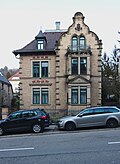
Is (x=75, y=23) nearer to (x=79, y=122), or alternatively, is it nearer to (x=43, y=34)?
(x=43, y=34)

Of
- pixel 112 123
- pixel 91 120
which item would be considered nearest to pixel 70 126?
pixel 91 120

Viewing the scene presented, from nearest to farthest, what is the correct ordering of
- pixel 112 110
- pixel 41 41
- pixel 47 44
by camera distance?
pixel 112 110 → pixel 41 41 → pixel 47 44

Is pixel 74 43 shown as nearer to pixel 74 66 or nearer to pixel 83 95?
pixel 74 66

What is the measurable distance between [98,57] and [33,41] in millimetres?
8627

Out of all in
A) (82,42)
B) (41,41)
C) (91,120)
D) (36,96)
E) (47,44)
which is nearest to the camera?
(91,120)

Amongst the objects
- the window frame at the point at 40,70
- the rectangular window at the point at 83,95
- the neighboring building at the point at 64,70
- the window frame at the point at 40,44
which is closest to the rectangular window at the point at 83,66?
the neighboring building at the point at 64,70

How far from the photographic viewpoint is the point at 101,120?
21797 mm

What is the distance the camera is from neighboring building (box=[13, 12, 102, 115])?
35000mm

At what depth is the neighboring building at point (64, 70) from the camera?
115 ft

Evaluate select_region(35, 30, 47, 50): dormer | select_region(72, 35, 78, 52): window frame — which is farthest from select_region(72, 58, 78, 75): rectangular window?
select_region(35, 30, 47, 50): dormer

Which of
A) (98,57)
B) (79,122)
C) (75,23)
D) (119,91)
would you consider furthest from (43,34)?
(79,122)

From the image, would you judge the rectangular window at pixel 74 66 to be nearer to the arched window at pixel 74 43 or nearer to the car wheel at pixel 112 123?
the arched window at pixel 74 43

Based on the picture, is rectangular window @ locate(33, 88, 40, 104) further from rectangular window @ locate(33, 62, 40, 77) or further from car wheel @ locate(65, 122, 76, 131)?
car wheel @ locate(65, 122, 76, 131)

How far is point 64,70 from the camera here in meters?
35.9
